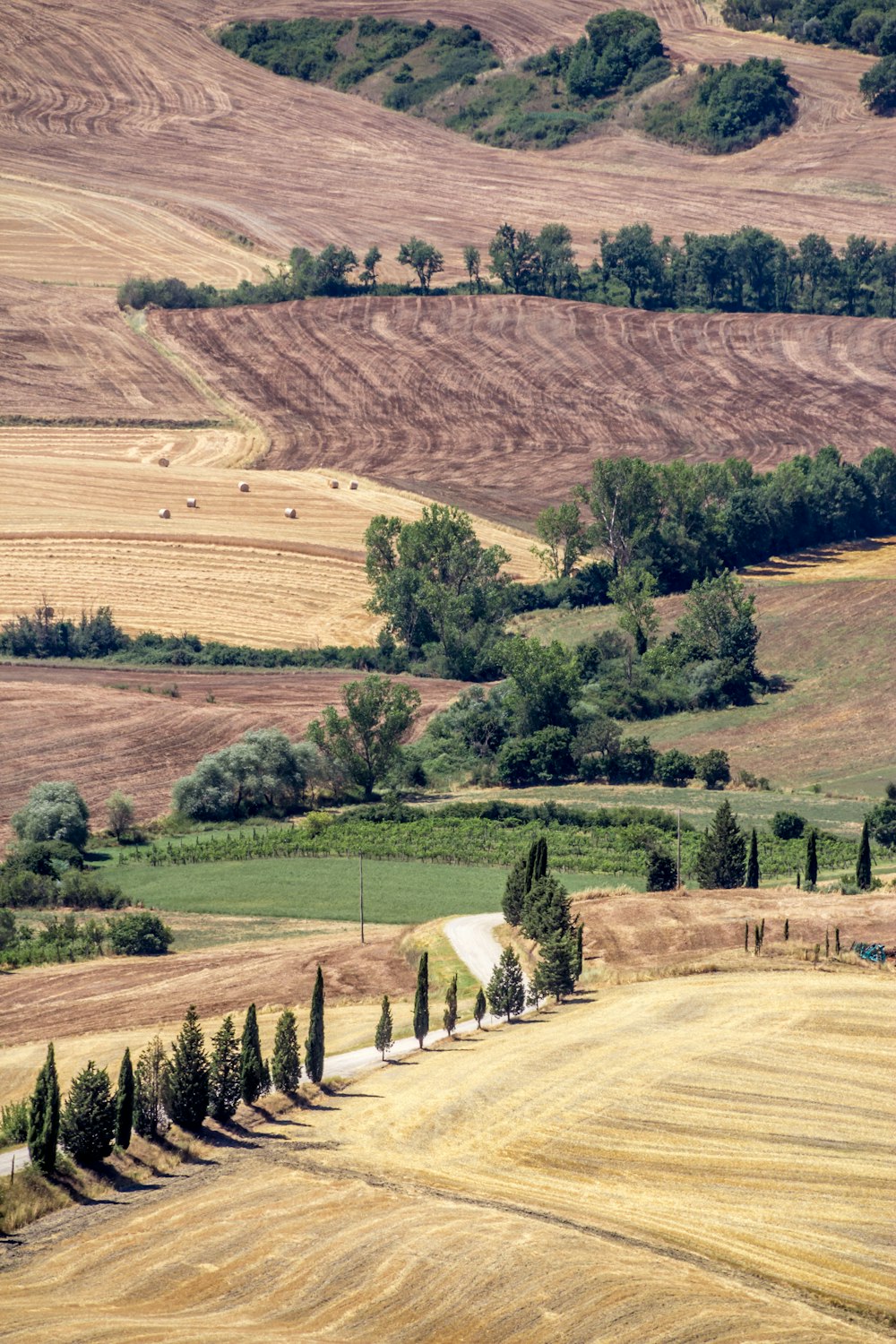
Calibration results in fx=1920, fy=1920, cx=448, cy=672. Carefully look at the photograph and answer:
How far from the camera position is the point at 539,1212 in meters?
43.2

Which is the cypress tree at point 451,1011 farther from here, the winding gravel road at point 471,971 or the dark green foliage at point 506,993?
the dark green foliage at point 506,993

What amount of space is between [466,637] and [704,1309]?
87.9 meters

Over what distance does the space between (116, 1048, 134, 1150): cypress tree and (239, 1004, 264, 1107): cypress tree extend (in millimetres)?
4530

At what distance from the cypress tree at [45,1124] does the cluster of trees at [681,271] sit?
148459 mm

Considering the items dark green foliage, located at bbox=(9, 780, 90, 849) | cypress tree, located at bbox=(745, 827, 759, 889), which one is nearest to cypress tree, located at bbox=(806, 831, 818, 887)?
cypress tree, located at bbox=(745, 827, 759, 889)

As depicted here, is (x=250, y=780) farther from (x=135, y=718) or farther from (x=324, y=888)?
(x=324, y=888)

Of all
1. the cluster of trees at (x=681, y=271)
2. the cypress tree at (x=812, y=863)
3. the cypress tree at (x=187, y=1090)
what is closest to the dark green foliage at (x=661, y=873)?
the cypress tree at (x=812, y=863)

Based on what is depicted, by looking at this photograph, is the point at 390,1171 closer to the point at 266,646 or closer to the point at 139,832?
the point at 139,832

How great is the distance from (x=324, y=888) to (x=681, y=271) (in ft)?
402

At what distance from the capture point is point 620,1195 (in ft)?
147

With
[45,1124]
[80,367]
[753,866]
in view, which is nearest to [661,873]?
[753,866]

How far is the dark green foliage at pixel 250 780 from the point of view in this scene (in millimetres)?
97062

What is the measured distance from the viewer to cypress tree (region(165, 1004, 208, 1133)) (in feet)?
160

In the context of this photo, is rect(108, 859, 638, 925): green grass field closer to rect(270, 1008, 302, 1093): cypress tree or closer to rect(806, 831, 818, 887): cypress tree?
rect(806, 831, 818, 887): cypress tree
